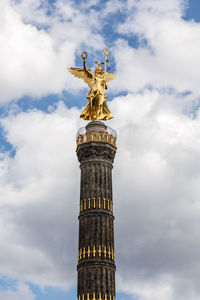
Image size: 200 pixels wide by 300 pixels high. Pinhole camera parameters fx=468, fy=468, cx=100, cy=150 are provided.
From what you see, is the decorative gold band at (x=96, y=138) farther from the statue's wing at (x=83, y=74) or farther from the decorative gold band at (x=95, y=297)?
the decorative gold band at (x=95, y=297)

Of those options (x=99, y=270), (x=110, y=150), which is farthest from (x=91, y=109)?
(x=99, y=270)

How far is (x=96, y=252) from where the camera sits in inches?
1959

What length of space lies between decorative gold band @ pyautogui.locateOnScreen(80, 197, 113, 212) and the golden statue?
11.3 m

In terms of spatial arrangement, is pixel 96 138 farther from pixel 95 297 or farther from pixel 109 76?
pixel 95 297

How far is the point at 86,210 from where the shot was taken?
2063 inches

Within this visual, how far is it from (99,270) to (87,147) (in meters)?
14.7

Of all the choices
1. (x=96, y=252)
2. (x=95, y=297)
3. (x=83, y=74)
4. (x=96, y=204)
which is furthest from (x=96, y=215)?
(x=83, y=74)

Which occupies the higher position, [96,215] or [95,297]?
[96,215]

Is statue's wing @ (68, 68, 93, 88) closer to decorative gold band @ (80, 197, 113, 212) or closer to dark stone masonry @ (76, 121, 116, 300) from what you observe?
dark stone masonry @ (76, 121, 116, 300)

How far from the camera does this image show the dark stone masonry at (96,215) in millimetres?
48656

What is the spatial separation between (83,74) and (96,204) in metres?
17.8

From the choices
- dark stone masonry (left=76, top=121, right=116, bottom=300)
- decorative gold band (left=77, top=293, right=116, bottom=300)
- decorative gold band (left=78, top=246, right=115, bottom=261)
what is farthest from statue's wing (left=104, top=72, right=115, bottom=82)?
decorative gold band (left=77, top=293, right=116, bottom=300)

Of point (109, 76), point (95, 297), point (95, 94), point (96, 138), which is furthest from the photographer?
point (109, 76)

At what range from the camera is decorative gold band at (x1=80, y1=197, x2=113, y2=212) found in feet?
172
